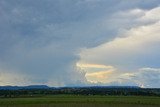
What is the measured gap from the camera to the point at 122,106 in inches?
2862

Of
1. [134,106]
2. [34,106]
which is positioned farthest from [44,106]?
[134,106]

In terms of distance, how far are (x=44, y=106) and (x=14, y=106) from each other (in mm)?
5679

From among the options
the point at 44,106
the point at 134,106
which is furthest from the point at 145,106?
the point at 44,106

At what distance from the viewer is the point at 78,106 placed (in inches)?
2899

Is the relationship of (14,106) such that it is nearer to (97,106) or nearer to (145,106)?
(97,106)

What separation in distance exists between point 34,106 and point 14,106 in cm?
376

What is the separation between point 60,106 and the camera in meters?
74.2

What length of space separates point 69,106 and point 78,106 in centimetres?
171

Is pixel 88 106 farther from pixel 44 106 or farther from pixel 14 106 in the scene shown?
pixel 14 106

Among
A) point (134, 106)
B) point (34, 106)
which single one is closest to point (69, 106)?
point (34, 106)

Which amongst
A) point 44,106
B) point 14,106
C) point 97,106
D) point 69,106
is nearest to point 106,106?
point 97,106

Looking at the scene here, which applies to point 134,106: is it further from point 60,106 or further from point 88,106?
point 60,106

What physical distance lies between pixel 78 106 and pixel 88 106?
1.90 meters

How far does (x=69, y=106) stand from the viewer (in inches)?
2904
